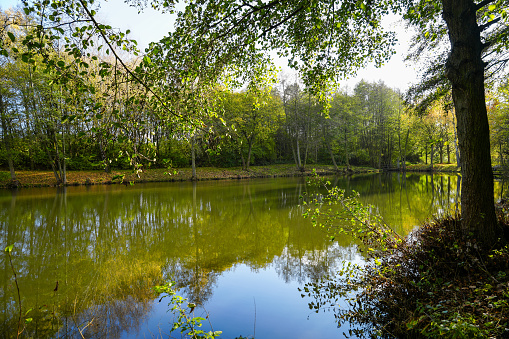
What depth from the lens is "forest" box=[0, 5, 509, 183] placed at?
2.77m

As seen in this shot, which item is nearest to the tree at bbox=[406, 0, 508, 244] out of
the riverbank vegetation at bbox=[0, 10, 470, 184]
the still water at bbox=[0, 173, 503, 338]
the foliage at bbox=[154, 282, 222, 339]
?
the riverbank vegetation at bbox=[0, 10, 470, 184]

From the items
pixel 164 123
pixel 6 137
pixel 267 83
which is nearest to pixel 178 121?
pixel 164 123

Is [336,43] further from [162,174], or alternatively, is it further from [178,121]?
[162,174]

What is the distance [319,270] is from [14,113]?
939 inches

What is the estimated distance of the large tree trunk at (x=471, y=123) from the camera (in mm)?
3559

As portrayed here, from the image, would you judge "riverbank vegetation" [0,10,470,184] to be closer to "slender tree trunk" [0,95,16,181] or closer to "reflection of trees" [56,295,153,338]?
"slender tree trunk" [0,95,16,181]

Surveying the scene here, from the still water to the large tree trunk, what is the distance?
237 centimetres

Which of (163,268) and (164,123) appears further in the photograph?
(163,268)

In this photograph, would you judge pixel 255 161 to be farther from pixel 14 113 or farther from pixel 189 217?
pixel 189 217

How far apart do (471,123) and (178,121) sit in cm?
392

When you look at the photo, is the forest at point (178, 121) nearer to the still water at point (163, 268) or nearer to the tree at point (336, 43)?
the tree at point (336, 43)

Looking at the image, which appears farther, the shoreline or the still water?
the shoreline

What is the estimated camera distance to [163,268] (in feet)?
17.0

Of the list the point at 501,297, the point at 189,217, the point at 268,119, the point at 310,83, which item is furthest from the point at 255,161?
the point at 501,297
